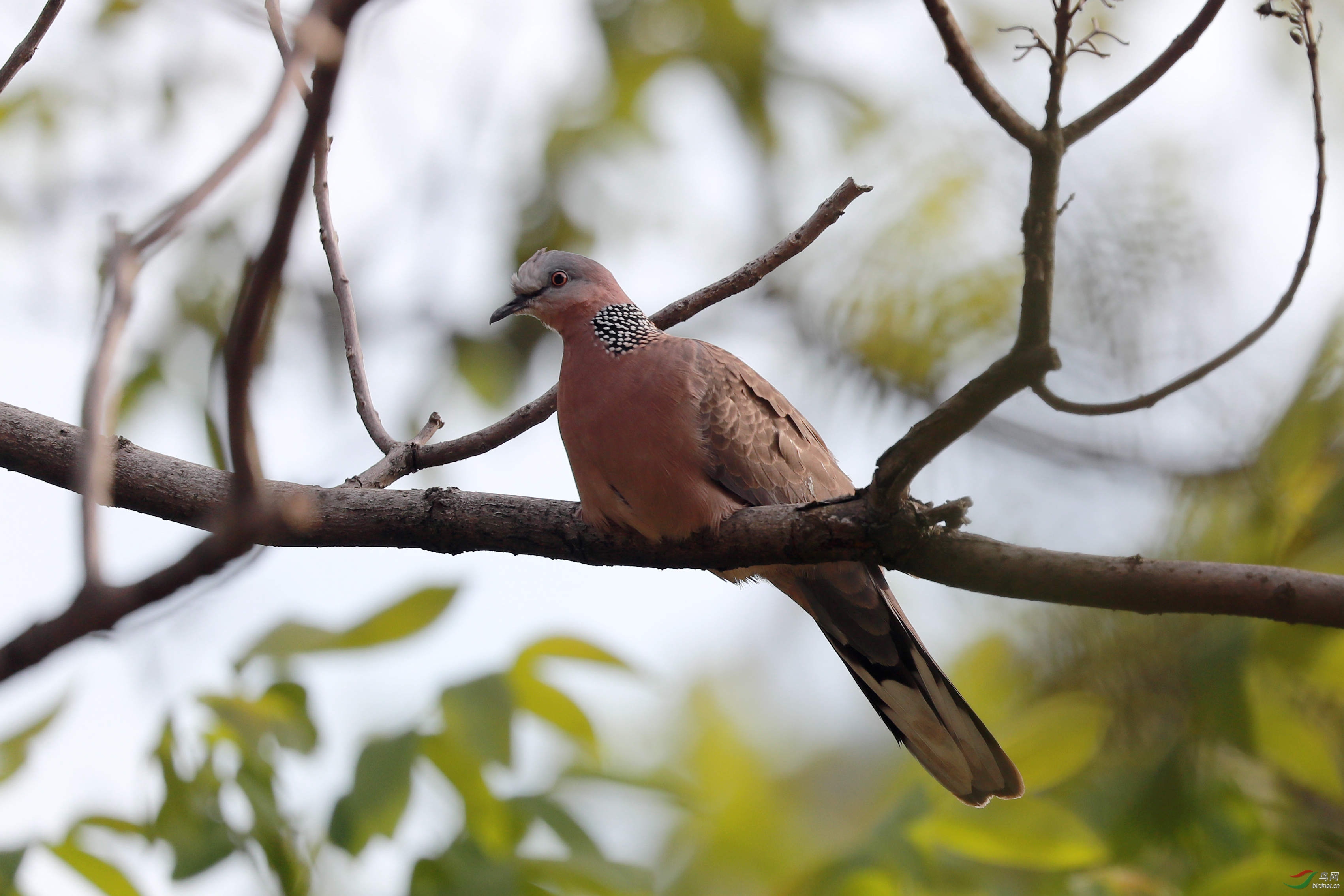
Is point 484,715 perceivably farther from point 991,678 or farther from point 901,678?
point 991,678

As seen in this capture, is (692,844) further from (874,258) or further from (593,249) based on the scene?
→ (593,249)

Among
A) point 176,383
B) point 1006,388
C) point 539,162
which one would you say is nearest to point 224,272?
point 176,383

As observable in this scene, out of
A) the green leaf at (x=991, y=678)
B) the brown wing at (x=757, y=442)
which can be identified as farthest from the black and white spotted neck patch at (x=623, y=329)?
the green leaf at (x=991, y=678)

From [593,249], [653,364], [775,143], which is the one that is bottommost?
[653,364]

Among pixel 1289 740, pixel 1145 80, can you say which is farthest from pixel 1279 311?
pixel 1289 740

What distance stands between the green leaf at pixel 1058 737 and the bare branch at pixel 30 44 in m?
3.91

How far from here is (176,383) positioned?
20.1 feet

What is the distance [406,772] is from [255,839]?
53cm

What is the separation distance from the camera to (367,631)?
3.81m

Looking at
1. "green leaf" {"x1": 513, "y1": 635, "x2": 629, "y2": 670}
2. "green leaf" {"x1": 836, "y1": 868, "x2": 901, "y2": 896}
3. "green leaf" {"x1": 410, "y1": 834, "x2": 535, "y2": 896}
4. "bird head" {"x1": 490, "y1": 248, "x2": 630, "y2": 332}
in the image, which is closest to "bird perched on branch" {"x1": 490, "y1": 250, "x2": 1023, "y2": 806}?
"bird head" {"x1": 490, "y1": 248, "x2": 630, "y2": 332}

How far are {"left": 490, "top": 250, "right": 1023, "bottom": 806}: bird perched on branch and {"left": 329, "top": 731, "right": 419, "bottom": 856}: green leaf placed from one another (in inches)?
41.4

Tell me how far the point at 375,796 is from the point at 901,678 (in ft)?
6.62

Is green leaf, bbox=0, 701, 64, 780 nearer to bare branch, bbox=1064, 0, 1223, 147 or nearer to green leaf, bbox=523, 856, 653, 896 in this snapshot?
green leaf, bbox=523, 856, 653, 896

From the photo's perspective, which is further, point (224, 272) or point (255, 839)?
point (224, 272)
